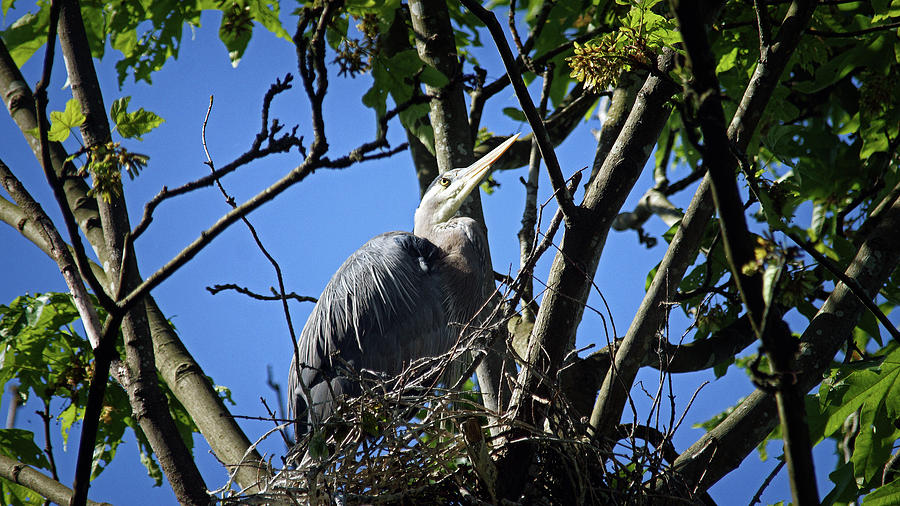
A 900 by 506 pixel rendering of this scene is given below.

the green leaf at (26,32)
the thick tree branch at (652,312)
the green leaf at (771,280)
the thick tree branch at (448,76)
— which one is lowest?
the green leaf at (771,280)

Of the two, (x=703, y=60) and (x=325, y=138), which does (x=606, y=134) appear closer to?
(x=325, y=138)

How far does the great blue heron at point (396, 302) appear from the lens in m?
3.22

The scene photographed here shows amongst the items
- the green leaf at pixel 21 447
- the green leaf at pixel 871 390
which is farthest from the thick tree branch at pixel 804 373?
the green leaf at pixel 21 447

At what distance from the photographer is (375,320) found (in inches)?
128

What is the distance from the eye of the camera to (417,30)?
3.51 meters

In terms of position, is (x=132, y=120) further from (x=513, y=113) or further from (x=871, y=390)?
(x=871, y=390)

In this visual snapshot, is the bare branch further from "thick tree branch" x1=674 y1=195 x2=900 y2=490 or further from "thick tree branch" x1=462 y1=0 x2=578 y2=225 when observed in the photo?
"thick tree branch" x1=674 y1=195 x2=900 y2=490

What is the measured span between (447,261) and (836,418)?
1.73 meters

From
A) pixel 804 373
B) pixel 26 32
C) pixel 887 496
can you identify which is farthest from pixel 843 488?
pixel 26 32

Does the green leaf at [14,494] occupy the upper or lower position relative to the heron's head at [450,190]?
lower

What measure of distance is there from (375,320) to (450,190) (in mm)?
757

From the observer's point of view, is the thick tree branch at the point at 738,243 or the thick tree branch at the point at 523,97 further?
the thick tree branch at the point at 523,97

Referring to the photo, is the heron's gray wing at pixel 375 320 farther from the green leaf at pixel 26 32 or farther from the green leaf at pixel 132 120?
the green leaf at pixel 26 32

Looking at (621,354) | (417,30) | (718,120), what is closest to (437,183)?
(417,30)
